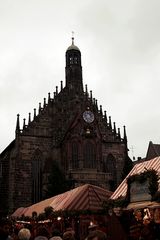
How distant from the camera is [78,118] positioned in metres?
47.1

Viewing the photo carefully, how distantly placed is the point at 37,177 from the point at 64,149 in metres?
4.71

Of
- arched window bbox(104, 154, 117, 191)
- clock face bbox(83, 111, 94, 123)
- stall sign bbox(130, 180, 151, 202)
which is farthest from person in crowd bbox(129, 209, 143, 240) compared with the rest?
arched window bbox(104, 154, 117, 191)

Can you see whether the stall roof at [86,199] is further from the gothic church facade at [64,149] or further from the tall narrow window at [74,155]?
the tall narrow window at [74,155]

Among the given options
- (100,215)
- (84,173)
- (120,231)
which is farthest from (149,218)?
(84,173)

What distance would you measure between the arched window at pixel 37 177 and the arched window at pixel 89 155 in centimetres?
569

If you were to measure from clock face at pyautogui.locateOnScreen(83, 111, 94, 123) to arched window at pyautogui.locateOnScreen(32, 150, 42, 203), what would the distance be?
7.14m

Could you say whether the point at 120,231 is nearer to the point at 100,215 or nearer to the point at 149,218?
the point at 149,218

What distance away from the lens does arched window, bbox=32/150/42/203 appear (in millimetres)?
45188

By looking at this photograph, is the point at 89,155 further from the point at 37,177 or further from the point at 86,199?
the point at 86,199

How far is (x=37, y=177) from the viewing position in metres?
45.8

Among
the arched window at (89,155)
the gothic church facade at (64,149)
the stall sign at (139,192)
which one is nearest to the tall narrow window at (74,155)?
the gothic church facade at (64,149)

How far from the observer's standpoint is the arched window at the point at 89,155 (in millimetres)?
45812

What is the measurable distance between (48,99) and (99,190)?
32.6m

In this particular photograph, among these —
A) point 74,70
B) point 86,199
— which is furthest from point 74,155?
point 86,199
